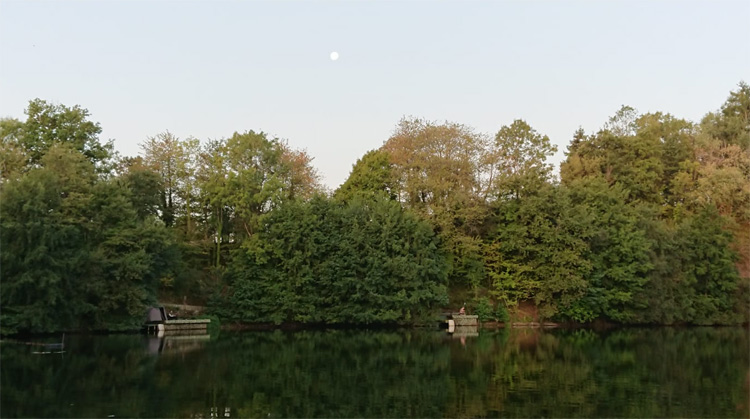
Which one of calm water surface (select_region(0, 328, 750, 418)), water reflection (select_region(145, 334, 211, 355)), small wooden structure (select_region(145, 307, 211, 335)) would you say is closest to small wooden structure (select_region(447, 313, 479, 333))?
calm water surface (select_region(0, 328, 750, 418))

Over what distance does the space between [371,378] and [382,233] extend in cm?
2383

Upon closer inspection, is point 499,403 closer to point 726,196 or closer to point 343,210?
point 343,210

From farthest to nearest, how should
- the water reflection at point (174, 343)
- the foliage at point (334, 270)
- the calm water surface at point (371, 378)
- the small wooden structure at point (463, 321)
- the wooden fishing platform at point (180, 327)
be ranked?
the small wooden structure at point (463, 321) < the foliage at point (334, 270) < the wooden fishing platform at point (180, 327) < the water reflection at point (174, 343) < the calm water surface at point (371, 378)

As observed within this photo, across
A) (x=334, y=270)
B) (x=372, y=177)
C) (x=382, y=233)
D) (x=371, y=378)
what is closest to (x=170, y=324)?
(x=334, y=270)

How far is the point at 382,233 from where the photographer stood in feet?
155

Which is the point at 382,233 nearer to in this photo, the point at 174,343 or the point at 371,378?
the point at 174,343

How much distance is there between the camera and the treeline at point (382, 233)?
41656 mm

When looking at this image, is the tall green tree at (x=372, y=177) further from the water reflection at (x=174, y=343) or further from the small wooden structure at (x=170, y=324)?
the water reflection at (x=174, y=343)

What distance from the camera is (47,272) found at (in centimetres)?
3491

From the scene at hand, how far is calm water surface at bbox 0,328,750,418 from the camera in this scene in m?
18.2

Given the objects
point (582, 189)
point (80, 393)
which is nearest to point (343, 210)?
point (582, 189)

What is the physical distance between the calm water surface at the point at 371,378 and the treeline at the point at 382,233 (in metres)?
7.87

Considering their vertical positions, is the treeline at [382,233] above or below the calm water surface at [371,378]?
above

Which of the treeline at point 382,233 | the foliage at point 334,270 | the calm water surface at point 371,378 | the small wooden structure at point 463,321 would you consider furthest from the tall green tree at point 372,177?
the calm water surface at point 371,378
